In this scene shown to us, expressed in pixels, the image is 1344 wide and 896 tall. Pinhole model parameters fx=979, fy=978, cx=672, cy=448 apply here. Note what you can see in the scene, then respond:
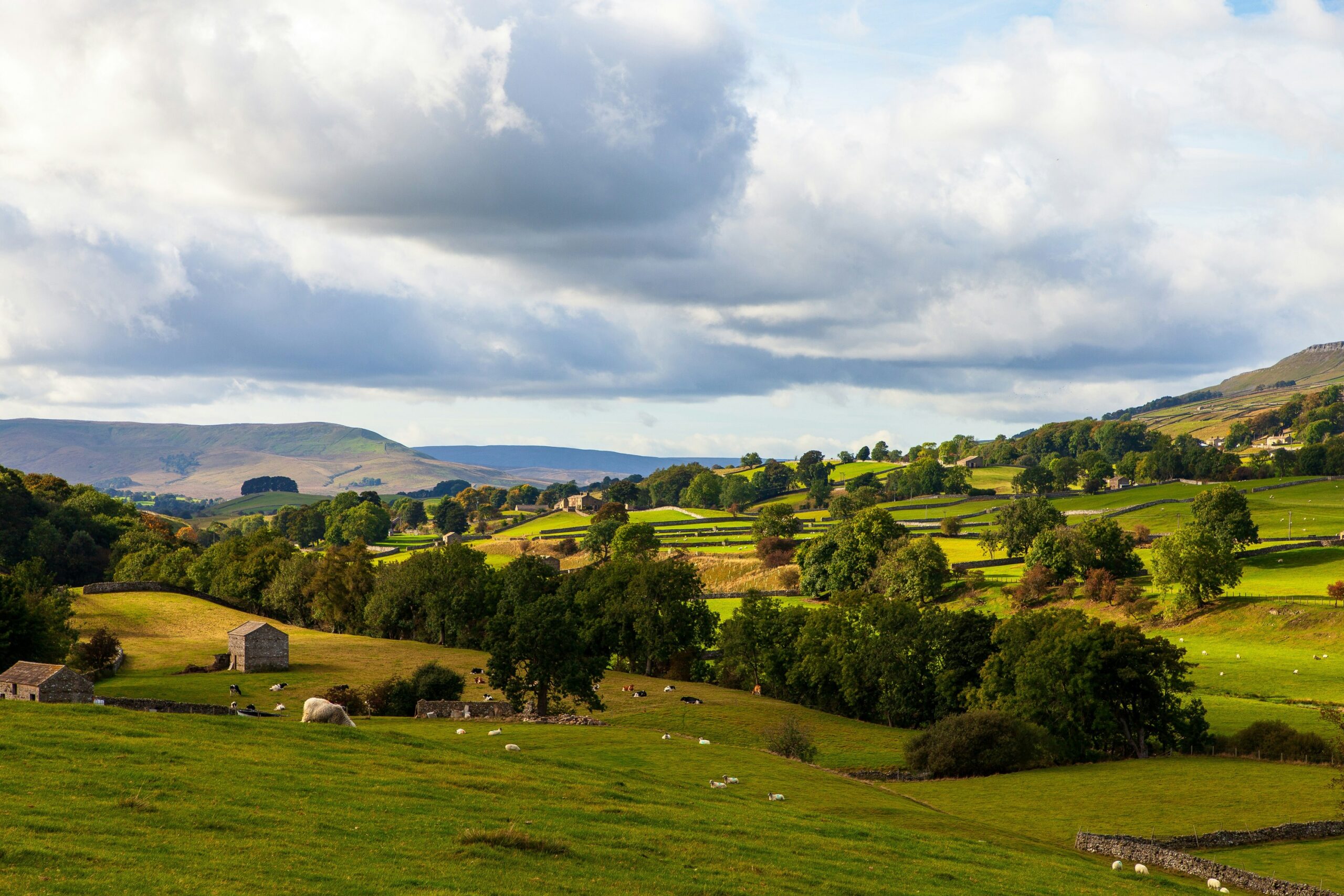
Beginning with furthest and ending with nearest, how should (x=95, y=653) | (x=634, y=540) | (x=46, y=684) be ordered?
1. (x=634, y=540)
2. (x=95, y=653)
3. (x=46, y=684)

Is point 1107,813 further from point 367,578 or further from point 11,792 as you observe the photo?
point 367,578

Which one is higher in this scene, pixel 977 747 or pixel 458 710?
pixel 458 710

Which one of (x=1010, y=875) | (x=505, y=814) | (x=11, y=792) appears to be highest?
(x=11, y=792)

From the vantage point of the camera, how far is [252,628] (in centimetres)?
8300

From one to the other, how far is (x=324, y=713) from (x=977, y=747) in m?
40.8

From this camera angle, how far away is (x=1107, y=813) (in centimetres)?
5097

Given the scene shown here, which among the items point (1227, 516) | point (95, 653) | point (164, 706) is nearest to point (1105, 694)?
point (164, 706)

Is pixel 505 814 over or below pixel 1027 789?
over

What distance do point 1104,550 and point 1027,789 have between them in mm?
80157

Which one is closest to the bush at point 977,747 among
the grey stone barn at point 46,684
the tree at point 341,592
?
the grey stone barn at point 46,684

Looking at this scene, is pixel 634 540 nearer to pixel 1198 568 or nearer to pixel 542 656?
pixel 1198 568

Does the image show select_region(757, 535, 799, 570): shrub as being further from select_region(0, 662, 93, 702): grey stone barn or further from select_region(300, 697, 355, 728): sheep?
select_region(0, 662, 93, 702): grey stone barn

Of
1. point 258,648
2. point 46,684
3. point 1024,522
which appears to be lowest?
point 258,648

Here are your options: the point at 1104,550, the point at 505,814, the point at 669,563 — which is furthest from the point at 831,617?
the point at 505,814
